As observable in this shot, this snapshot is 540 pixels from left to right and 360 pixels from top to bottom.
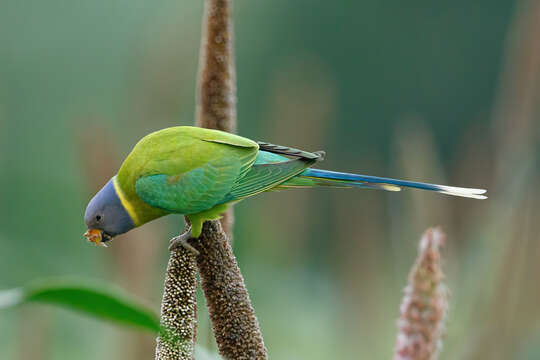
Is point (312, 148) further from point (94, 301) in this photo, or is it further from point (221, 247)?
point (94, 301)

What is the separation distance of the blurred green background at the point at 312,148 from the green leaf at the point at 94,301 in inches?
42.8

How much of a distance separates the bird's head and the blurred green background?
1.78ft

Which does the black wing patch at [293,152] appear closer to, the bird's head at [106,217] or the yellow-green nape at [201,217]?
the yellow-green nape at [201,217]

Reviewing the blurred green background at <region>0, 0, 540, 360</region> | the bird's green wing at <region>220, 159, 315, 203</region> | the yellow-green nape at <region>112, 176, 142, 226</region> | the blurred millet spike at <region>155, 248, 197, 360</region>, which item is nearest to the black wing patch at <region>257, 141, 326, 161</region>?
the bird's green wing at <region>220, 159, 315, 203</region>

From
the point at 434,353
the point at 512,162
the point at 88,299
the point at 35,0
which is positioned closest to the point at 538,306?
the point at 512,162

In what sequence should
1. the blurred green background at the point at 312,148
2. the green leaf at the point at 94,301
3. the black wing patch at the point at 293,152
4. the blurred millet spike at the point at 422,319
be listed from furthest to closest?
the blurred green background at the point at 312,148, the black wing patch at the point at 293,152, the blurred millet spike at the point at 422,319, the green leaf at the point at 94,301

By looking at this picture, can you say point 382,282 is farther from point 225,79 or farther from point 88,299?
point 88,299

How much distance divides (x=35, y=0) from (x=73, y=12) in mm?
513

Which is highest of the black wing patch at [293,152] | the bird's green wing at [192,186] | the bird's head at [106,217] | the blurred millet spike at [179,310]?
the black wing patch at [293,152]

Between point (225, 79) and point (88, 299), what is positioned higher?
point (225, 79)

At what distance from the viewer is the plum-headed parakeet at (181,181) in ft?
4.11

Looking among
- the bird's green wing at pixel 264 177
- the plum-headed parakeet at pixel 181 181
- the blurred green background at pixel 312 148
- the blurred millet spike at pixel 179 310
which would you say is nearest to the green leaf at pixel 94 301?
the blurred millet spike at pixel 179 310

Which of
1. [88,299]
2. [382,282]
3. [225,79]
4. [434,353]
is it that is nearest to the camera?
[88,299]

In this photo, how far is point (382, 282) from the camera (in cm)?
271
